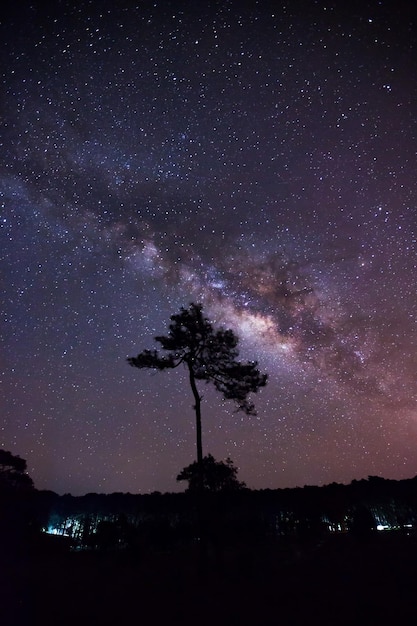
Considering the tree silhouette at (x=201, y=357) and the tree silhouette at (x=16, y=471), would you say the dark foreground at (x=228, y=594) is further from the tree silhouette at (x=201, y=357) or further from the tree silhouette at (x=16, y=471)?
the tree silhouette at (x=16, y=471)

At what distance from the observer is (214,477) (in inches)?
748

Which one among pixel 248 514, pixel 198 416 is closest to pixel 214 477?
pixel 198 416

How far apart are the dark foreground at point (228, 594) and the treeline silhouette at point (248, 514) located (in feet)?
34.0

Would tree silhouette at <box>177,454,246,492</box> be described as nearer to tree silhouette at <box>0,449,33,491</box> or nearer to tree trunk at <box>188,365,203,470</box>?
tree trunk at <box>188,365,203,470</box>

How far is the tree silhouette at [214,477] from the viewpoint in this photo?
18938 mm

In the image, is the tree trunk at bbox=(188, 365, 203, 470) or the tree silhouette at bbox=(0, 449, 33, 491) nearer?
the tree trunk at bbox=(188, 365, 203, 470)

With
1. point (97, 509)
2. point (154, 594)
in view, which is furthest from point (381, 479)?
point (154, 594)

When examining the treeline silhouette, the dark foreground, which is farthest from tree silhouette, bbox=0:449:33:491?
the dark foreground

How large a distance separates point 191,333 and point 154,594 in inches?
465

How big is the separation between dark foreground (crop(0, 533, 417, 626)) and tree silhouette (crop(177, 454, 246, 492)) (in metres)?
3.11

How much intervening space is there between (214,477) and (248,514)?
19.1 m

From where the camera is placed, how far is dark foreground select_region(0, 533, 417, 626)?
383 inches

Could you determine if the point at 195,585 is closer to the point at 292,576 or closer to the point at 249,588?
the point at 249,588

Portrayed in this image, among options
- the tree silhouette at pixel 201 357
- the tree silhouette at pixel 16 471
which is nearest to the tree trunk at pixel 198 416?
the tree silhouette at pixel 201 357
